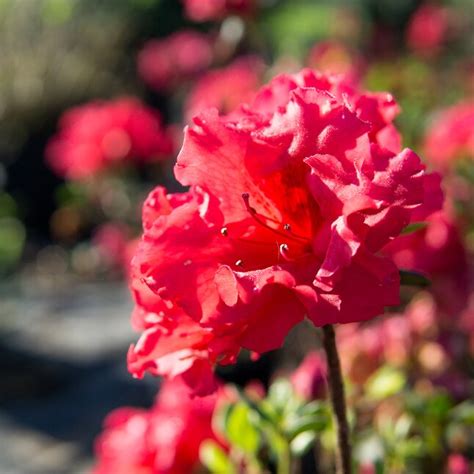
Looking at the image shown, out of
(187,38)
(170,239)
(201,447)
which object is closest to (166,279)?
(170,239)

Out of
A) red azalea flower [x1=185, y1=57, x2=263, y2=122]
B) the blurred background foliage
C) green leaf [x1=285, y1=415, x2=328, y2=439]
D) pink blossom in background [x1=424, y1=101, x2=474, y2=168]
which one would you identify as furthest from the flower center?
the blurred background foliage

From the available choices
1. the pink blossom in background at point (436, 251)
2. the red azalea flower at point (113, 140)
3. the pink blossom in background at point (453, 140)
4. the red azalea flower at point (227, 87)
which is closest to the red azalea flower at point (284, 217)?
the pink blossom in background at point (436, 251)

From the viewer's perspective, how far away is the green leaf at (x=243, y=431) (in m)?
0.84

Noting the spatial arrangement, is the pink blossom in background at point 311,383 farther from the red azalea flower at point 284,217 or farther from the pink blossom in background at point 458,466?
the red azalea flower at point 284,217

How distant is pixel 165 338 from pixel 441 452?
482mm

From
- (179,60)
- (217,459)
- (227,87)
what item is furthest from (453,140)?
(179,60)

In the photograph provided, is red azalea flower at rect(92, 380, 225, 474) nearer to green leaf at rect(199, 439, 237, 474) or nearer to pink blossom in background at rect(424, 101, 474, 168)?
green leaf at rect(199, 439, 237, 474)

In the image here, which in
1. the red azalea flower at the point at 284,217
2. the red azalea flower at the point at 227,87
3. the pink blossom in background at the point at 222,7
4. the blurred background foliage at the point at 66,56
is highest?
the red azalea flower at the point at 284,217

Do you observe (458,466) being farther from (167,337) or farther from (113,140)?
(113,140)

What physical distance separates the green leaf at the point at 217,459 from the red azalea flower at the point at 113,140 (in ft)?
5.19

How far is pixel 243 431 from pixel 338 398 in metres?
0.22

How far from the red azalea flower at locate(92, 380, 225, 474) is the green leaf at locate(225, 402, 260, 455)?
6.7 inches

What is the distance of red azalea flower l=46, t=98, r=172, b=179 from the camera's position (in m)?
2.46

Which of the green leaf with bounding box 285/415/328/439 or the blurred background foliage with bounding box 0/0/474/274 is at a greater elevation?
the green leaf with bounding box 285/415/328/439
